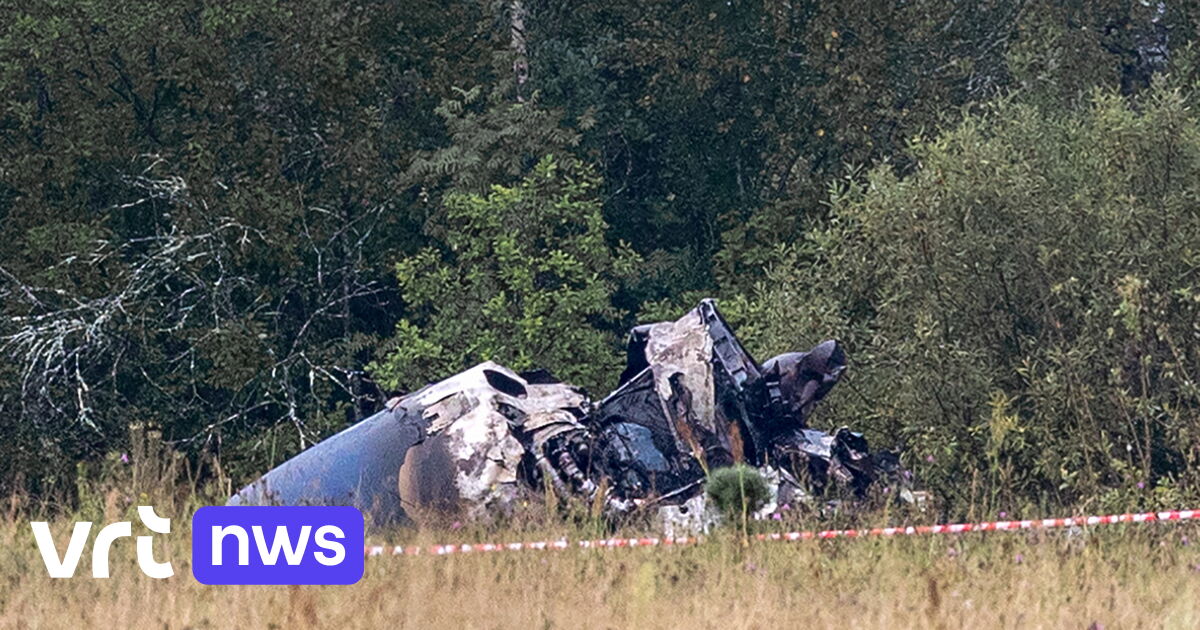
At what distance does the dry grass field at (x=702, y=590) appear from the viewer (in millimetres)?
6586

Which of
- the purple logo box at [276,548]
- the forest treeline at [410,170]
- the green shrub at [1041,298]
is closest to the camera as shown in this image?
the purple logo box at [276,548]

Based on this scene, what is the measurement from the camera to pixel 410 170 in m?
22.3

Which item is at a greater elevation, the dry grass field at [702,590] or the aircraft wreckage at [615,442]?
the aircraft wreckage at [615,442]

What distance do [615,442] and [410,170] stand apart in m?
10.1

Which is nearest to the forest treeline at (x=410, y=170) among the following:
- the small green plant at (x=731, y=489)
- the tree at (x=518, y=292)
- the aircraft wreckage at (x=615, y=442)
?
the tree at (x=518, y=292)

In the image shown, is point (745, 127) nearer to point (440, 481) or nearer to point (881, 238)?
point (881, 238)

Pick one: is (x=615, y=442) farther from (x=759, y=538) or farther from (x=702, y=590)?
(x=702, y=590)

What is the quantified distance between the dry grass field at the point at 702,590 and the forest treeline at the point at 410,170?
374 inches

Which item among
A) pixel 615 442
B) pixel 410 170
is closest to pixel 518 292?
pixel 410 170

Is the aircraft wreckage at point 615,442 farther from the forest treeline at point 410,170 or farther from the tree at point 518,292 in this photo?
the tree at point 518,292

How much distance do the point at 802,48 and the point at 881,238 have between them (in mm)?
9259

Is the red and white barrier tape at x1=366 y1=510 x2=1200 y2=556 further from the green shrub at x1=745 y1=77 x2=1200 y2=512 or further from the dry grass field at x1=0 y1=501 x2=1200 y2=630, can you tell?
the green shrub at x1=745 y1=77 x2=1200 y2=512

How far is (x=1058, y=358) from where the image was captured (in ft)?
43.5

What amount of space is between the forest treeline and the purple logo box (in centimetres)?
994
